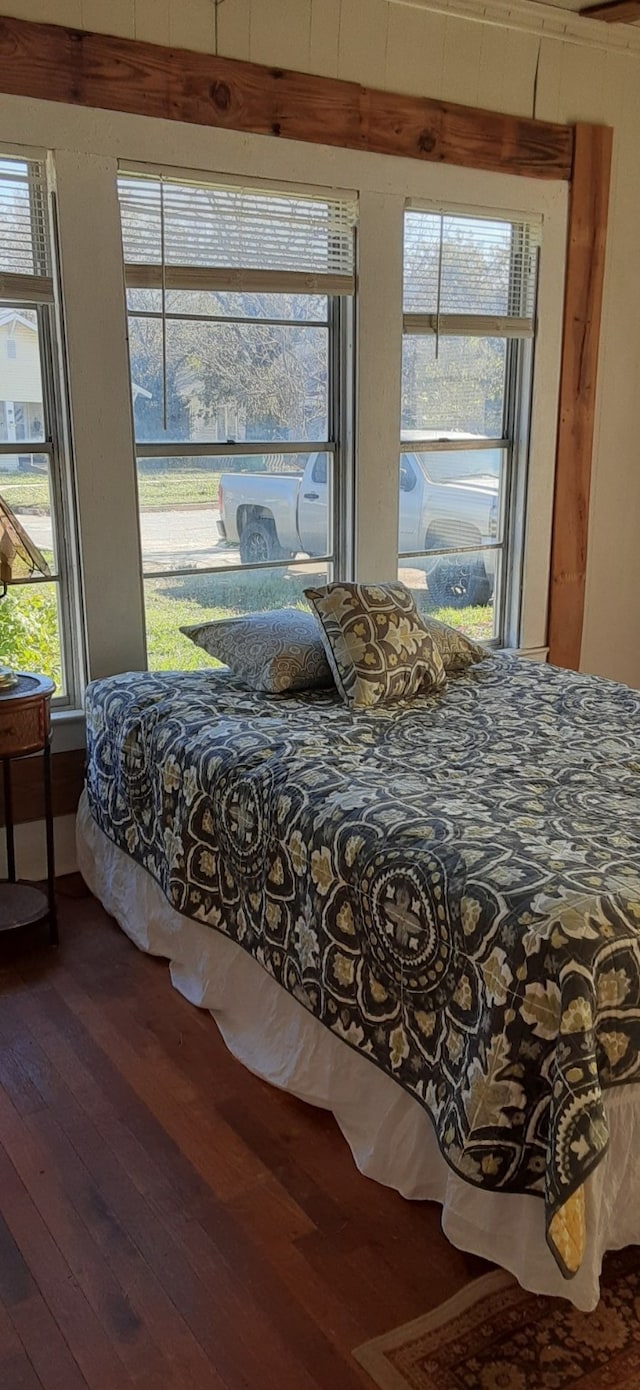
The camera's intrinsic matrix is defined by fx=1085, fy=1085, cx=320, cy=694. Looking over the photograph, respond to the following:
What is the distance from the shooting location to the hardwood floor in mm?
1666

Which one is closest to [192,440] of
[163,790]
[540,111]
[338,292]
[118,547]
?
[118,547]

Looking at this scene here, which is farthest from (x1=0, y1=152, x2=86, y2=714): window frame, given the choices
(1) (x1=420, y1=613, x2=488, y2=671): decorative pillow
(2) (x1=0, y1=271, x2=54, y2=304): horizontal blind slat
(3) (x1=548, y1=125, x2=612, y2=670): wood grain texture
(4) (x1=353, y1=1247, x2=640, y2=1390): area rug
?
(4) (x1=353, y1=1247, x2=640, y2=1390): area rug

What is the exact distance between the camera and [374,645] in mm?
3062

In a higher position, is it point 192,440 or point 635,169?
point 635,169

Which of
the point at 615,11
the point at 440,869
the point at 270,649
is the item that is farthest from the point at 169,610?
the point at 615,11

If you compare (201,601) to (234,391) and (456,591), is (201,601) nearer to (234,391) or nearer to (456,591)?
(234,391)

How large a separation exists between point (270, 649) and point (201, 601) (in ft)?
1.83

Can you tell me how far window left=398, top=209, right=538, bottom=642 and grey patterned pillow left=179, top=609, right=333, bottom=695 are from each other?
913 millimetres

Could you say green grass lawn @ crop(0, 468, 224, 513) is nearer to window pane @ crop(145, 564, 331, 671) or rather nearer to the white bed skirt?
window pane @ crop(145, 564, 331, 671)

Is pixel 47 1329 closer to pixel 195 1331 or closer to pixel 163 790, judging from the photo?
pixel 195 1331

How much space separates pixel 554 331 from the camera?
4.12m

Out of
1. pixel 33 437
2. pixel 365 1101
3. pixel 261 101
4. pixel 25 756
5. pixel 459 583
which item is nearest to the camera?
pixel 365 1101

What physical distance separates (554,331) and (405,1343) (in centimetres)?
350

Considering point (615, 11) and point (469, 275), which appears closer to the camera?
point (615, 11)
